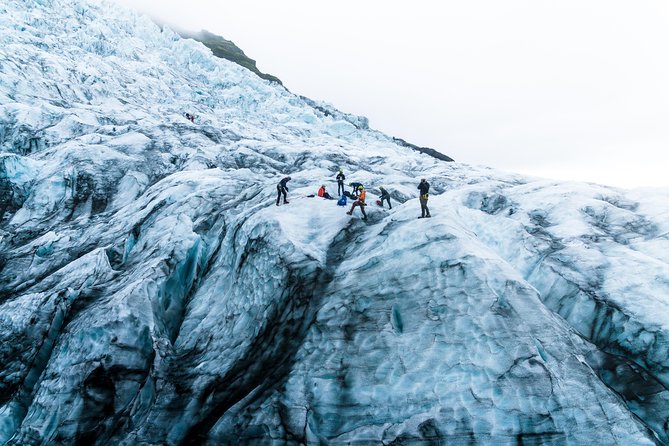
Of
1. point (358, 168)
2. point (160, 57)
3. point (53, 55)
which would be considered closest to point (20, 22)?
point (53, 55)

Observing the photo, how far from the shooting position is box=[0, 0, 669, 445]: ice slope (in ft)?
26.6

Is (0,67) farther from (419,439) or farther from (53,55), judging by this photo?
(419,439)

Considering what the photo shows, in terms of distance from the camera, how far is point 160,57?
270 feet

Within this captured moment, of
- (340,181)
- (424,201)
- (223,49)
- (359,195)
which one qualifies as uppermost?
(223,49)

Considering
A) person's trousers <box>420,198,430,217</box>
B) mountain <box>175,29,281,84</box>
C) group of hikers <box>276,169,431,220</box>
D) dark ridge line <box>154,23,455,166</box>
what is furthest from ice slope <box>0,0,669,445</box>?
mountain <box>175,29,281,84</box>

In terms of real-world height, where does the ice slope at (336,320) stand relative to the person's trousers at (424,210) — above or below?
below

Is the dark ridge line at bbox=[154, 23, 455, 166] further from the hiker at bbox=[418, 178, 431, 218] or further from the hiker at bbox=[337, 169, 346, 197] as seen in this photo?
the hiker at bbox=[418, 178, 431, 218]

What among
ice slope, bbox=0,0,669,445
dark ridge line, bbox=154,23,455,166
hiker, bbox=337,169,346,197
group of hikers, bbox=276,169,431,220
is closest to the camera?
ice slope, bbox=0,0,669,445

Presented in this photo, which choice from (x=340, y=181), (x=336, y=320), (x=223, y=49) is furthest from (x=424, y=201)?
(x=223, y=49)

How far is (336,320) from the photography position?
10133 mm

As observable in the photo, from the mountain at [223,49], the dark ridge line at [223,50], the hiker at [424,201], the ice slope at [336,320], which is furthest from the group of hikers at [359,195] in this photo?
the mountain at [223,49]

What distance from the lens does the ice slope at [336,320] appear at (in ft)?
26.6

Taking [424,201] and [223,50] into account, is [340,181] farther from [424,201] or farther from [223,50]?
[223,50]

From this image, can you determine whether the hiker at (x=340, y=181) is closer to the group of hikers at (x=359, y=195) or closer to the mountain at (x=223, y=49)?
the group of hikers at (x=359, y=195)
